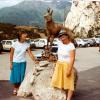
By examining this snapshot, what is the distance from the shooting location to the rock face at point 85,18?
114 m

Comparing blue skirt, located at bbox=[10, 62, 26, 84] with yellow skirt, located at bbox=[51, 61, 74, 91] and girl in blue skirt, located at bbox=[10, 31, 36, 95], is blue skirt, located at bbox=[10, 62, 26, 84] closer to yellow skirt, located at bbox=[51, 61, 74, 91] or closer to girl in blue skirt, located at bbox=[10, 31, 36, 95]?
girl in blue skirt, located at bbox=[10, 31, 36, 95]

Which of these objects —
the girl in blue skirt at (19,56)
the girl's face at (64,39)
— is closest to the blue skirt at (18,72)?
the girl in blue skirt at (19,56)

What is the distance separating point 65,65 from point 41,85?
4.43 feet

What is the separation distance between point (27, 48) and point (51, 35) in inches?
36.6

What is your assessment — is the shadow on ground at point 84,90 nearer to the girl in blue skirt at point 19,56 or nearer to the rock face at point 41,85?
the rock face at point 41,85

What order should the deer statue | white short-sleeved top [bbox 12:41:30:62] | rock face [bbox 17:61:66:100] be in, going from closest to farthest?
rock face [bbox 17:61:66:100] → white short-sleeved top [bbox 12:41:30:62] → the deer statue

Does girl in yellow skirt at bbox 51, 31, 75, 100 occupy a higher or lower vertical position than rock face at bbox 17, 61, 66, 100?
higher

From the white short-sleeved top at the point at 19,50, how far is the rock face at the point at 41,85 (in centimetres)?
52

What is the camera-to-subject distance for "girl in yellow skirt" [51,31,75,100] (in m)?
10.2

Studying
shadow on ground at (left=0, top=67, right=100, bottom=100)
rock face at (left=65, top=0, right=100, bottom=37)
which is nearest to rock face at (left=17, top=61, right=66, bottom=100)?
shadow on ground at (left=0, top=67, right=100, bottom=100)

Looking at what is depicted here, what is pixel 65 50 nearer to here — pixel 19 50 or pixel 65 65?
pixel 65 65

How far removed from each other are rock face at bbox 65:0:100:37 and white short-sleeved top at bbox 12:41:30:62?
330 feet

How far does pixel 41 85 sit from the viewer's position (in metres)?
11.4

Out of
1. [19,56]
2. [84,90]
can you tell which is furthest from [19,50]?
[84,90]
